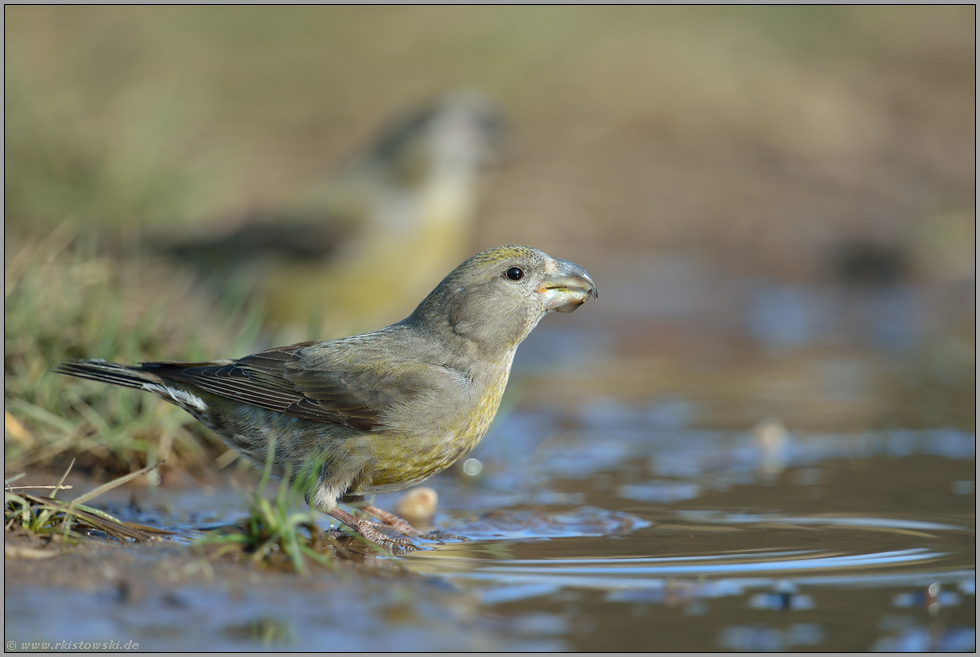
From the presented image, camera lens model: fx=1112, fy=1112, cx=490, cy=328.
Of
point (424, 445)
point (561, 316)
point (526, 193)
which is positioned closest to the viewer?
point (424, 445)

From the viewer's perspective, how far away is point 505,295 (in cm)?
466

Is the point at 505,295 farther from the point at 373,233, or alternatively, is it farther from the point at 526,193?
the point at 526,193

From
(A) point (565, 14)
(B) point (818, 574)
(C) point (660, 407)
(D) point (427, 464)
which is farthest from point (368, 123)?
(B) point (818, 574)

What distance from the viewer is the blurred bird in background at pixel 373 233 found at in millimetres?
8211

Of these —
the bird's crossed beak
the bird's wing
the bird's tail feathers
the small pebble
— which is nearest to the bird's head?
the bird's crossed beak

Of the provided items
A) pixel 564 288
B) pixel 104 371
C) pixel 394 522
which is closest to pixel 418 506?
pixel 394 522

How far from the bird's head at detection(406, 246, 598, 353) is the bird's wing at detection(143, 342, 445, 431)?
0.30m

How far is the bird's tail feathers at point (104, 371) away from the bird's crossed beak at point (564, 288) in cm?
167

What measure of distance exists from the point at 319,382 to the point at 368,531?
676mm

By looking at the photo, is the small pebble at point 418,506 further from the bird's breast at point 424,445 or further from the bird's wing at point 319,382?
the bird's wing at point 319,382

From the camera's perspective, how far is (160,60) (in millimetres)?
14359

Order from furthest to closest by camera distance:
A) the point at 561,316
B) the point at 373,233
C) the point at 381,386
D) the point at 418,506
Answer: the point at 561,316, the point at 373,233, the point at 418,506, the point at 381,386

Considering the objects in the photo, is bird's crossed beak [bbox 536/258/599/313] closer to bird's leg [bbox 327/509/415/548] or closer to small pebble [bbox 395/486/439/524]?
small pebble [bbox 395/486/439/524]

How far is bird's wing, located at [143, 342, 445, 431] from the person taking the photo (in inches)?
171
